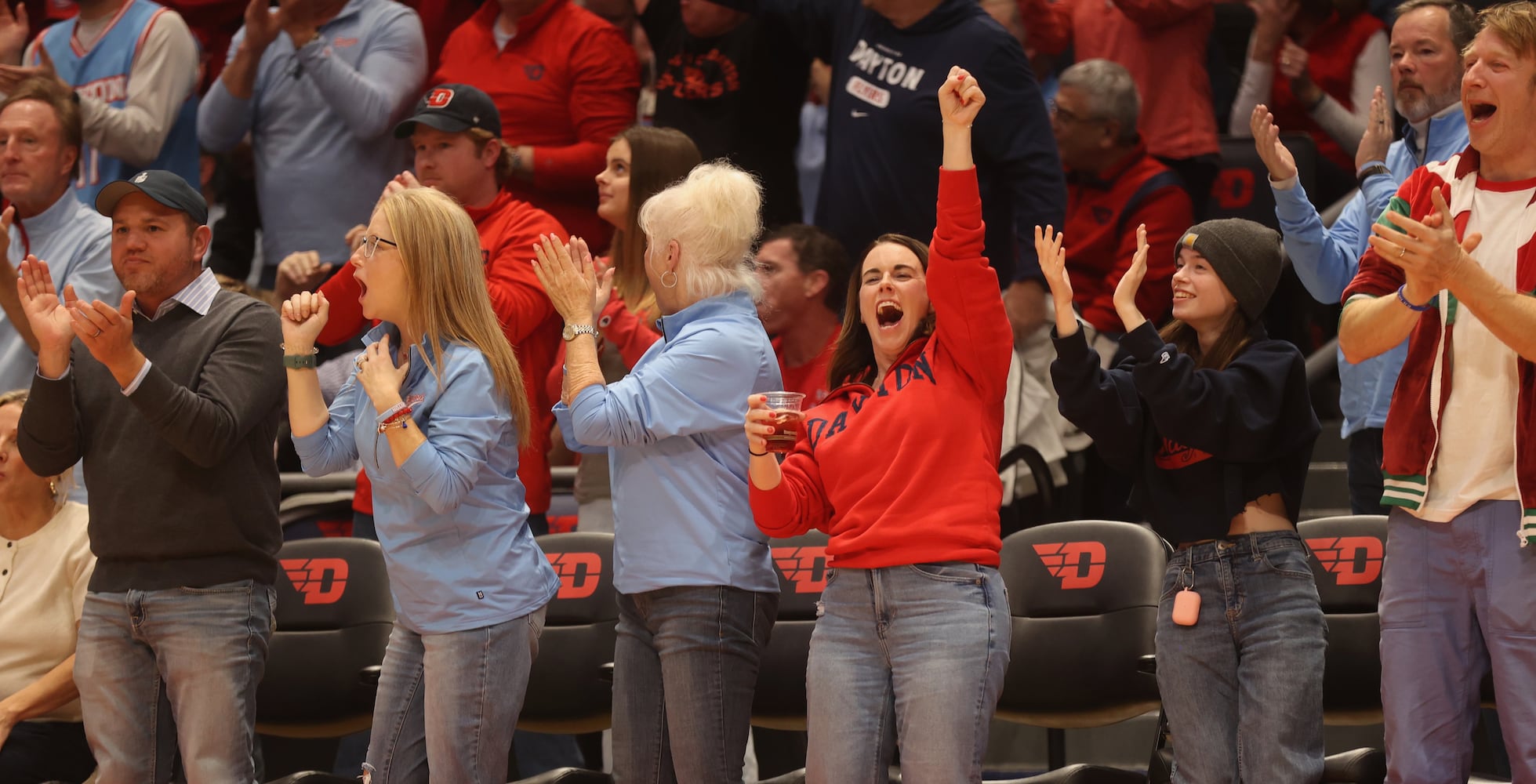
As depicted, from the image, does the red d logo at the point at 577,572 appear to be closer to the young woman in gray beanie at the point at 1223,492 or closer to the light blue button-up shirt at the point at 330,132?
the young woman in gray beanie at the point at 1223,492

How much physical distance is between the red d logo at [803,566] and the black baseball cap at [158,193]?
1.85 m

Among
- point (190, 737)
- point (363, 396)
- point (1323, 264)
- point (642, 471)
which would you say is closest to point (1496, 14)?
point (1323, 264)

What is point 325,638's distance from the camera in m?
4.58

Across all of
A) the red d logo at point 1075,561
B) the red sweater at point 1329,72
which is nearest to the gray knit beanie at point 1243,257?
the red d logo at point 1075,561

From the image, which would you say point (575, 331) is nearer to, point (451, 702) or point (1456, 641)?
point (451, 702)

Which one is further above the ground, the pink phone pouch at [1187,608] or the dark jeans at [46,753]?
the pink phone pouch at [1187,608]

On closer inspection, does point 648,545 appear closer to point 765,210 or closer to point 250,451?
point 250,451

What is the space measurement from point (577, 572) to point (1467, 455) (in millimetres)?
2446

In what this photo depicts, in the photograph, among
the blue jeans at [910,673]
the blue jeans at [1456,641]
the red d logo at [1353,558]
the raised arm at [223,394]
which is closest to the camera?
the blue jeans at [1456,641]

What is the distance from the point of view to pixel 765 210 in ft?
18.5

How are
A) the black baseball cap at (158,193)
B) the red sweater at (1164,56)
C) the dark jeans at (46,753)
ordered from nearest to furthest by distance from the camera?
1. the black baseball cap at (158,193)
2. the dark jeans at (46,753)
3. the red sweater at (1164,56)

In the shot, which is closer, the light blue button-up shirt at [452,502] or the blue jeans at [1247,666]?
the blue jeans at [1247,666]

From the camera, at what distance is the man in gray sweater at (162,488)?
12.1ft

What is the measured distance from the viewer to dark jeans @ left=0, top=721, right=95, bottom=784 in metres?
4.15
